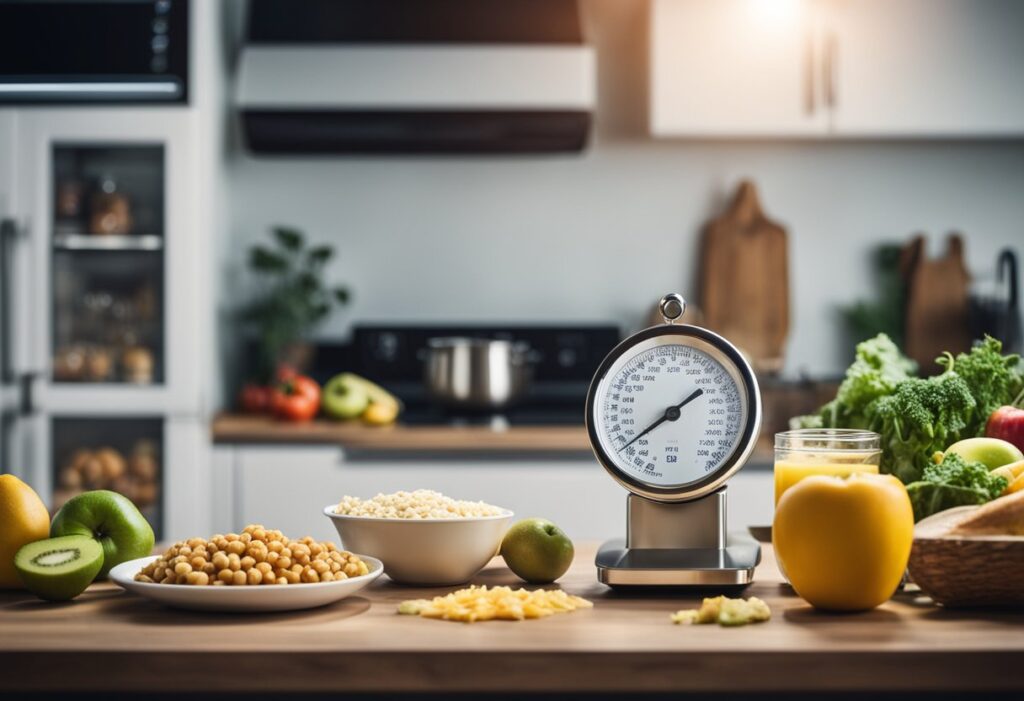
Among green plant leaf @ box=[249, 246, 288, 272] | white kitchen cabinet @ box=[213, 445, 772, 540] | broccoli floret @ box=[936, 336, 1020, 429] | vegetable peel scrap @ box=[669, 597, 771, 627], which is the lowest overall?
white kitchen cabinet @ box=[213, 445, 772, 540]

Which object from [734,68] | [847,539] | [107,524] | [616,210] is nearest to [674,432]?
[847,539]

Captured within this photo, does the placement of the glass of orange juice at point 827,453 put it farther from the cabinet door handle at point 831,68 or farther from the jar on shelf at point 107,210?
the jar on shelf at point 107,210

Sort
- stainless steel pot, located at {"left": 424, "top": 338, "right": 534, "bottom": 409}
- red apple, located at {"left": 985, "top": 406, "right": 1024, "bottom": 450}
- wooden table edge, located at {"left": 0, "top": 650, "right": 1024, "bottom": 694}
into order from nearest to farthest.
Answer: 1. wooden table edge, located at {"left": 0, "top": 650, "right": 1024, "bottom": 694}
2. red apple, located at {"left": 985, "top": 406, "right": 1024, "bottom": 450}
3. stainless steel pot, located at {"left": 424, "top": 338, "right": 534, "bottom": 409}

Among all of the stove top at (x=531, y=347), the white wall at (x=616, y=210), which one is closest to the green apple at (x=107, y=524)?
the stove top at (x=531, y=347)

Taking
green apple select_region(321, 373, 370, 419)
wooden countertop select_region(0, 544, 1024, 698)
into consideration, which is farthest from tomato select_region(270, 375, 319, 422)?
wooden countertop select_region(0, 544, 1024, 698)

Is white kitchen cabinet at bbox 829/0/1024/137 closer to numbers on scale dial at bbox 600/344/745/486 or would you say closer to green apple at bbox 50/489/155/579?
numbers on scale dial at bbox 600/344/745/486

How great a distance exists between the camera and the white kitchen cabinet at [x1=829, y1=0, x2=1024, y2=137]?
10.5 ft

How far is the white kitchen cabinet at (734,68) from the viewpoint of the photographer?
10.5 feet

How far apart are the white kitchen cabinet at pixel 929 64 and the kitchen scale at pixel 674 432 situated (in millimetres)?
2199

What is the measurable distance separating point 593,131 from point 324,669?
285 cm

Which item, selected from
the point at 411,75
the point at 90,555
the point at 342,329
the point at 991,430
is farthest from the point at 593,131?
the point at 90,555

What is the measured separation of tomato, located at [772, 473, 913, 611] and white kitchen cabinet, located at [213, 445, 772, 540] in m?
1.72

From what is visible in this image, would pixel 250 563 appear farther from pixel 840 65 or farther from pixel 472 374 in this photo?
pixel 840 65

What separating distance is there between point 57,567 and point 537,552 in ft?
1.68
